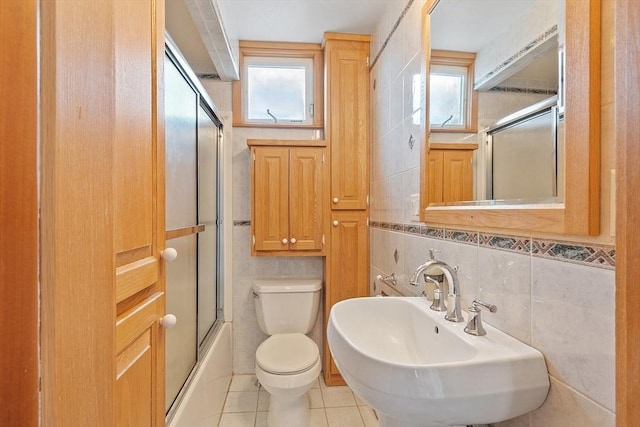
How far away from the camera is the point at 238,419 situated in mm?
1787

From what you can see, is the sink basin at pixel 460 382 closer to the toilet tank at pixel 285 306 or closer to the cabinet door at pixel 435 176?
the cabinet door at pixel 435 176

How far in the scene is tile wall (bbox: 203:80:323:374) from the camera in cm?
222

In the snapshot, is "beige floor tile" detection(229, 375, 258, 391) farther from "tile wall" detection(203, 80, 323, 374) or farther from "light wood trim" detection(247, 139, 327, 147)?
"light wood trim" detection(247, 139, 327, 147)

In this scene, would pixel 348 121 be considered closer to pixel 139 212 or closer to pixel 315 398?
pixel 139 212

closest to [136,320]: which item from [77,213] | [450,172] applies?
[77,213]

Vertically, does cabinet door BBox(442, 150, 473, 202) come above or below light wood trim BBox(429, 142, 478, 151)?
below

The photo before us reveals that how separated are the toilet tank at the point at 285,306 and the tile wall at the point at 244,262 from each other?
16 centimetres

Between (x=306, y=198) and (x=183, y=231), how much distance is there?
90 cm

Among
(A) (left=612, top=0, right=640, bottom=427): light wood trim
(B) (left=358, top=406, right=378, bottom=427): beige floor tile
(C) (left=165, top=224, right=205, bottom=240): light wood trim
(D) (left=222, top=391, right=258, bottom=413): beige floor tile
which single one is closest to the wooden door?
(C) (left=165, top=224, right=205, bottom=240): light wood trim

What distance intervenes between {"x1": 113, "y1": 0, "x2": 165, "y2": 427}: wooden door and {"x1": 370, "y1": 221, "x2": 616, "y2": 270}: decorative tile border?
90cm

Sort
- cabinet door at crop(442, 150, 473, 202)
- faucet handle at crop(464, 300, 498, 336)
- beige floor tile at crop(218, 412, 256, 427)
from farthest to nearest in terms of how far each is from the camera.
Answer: beige floor tile at crop(218, 412, 256, 427) → cabinet door at crop(442, 150, 473, 202) → faucet handle at crop(464, 300, 498, 336)

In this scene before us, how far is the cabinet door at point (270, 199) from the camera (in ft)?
6.71

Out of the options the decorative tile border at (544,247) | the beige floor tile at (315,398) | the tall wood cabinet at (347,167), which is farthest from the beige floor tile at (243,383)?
the decorative tile border at (544,247)

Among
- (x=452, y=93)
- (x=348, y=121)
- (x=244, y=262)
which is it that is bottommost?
(x=244, y=262)
